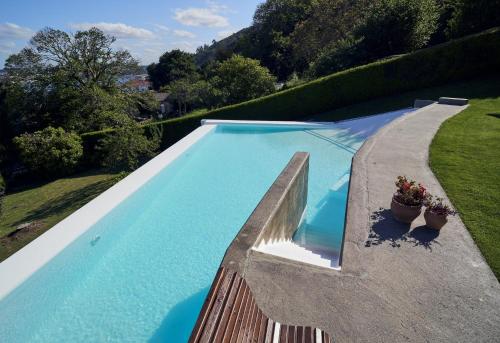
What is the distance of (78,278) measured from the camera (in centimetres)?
498

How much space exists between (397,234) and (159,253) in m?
4.52

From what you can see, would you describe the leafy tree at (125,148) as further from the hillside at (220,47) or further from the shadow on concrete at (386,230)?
the hillside at (220,47)

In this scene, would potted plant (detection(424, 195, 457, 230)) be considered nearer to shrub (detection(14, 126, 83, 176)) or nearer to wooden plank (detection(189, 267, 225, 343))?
wooden plank (detection(189, 267, 225, 343))

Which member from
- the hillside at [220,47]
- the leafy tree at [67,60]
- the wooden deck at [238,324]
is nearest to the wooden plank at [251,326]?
the wooden deck at [238,324]

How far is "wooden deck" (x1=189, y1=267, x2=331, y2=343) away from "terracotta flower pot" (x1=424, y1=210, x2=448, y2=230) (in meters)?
2.68

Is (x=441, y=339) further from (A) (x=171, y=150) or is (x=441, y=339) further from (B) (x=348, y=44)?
(B) (x=348, y=44)

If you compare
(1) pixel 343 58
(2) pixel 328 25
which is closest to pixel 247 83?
(1) pixel 343 58

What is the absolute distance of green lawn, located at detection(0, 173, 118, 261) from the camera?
33.0 feet

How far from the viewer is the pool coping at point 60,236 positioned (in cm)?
452

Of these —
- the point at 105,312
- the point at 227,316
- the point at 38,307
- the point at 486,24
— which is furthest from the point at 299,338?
the point at 486,24

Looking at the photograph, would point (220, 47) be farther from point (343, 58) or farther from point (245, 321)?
point (245, 321)

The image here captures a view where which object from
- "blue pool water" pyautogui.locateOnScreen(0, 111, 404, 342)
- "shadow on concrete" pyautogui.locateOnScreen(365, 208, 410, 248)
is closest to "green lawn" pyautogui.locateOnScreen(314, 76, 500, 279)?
"shadow on concrete" pyautogui.locateOnScreen(365, 208, 410, 248)

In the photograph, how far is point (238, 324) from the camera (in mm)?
2385

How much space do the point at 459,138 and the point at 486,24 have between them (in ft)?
42.5
